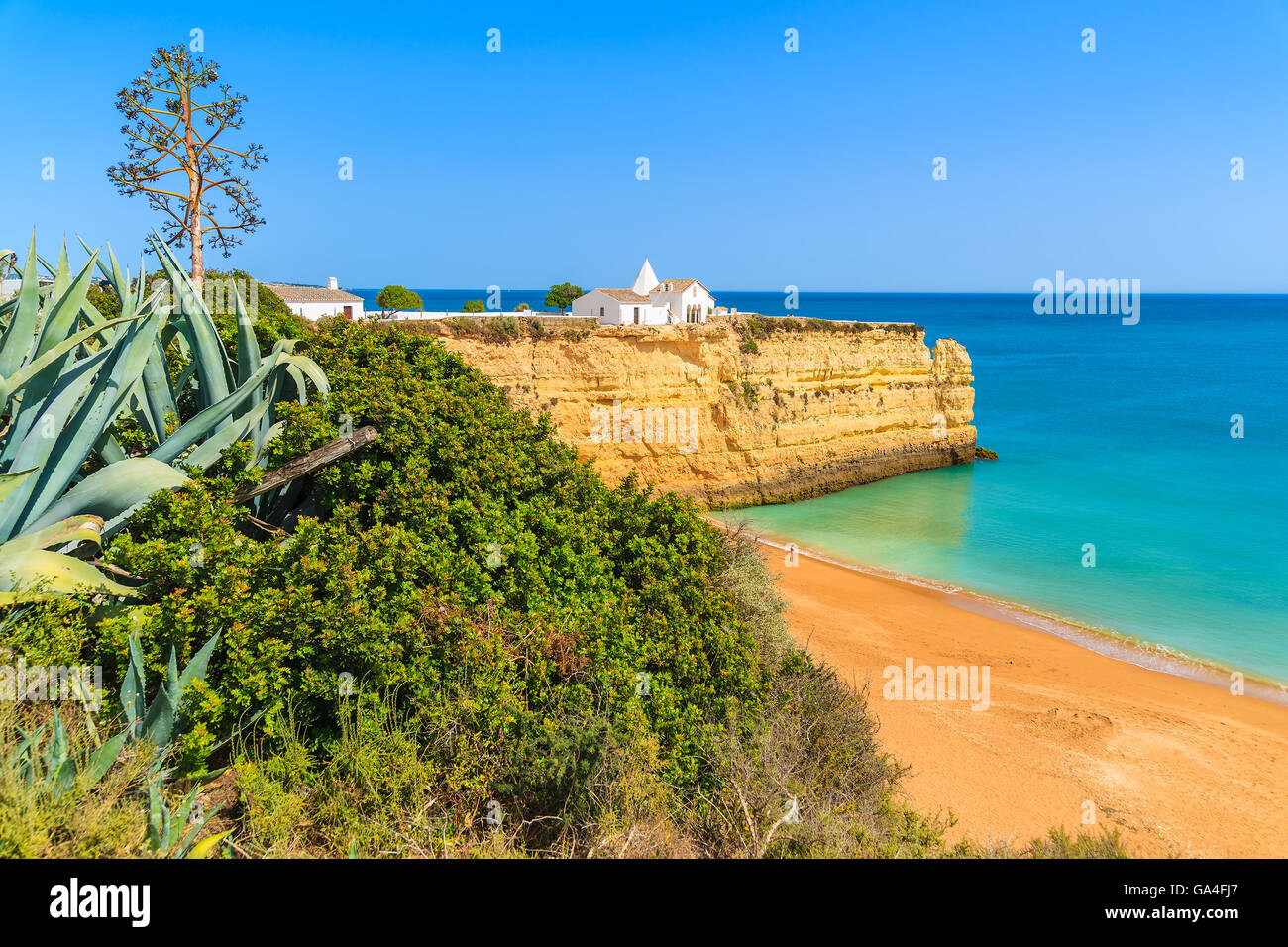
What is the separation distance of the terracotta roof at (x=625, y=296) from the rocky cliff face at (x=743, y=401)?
6.36m

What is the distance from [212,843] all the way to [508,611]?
241 cm

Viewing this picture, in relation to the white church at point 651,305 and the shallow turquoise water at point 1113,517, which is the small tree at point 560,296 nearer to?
the white church at point 651,305

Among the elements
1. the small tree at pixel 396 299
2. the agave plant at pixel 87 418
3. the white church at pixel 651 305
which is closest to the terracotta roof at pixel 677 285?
the white church at pixel 651 305

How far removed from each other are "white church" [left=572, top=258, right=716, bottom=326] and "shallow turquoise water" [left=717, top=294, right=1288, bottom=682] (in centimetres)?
1052

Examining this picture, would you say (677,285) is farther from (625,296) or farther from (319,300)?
(319,300)

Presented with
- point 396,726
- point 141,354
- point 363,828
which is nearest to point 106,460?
point 141,354

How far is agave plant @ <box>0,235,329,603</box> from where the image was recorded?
415cm

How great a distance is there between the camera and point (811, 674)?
22.8 ft

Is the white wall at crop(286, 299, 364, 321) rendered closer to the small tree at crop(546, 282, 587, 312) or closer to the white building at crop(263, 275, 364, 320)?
the white building at crop(263, 275, 364, 320)

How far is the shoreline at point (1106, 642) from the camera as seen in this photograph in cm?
1283

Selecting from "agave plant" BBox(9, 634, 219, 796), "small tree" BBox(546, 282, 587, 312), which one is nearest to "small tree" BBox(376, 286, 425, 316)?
"small tree" BBox(546, 282, 587, 312)

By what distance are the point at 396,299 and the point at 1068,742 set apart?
2820 cm

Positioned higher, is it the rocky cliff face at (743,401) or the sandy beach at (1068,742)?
the rocky cliff face at (743,401)
